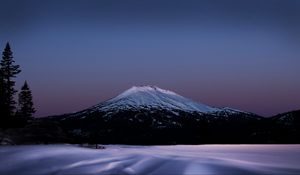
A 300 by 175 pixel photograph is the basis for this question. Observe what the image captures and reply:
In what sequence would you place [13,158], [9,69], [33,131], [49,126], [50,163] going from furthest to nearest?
[9,69]
[49,126]
[33,131]
[13,158]
[50,163]

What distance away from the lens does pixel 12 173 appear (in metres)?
22.1

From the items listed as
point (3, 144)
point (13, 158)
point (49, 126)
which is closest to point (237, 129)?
point (49, 126)

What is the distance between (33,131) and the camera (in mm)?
58125

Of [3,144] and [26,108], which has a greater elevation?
[26,108]

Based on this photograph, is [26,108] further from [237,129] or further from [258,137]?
[237,129]

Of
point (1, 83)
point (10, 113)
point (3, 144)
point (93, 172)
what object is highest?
point (1, 83)

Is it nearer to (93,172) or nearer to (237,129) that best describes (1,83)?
(93,172)

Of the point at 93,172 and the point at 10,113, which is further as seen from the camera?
the point at 10,113

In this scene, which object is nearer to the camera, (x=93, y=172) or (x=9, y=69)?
(x=93, y=172)

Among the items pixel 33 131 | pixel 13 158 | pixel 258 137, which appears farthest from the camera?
pixel 258 137

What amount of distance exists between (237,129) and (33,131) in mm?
131892

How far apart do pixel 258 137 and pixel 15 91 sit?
3741 inches

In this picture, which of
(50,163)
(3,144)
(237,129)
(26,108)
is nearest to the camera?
(50,163)

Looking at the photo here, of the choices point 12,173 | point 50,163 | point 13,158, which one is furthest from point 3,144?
point 12,173
